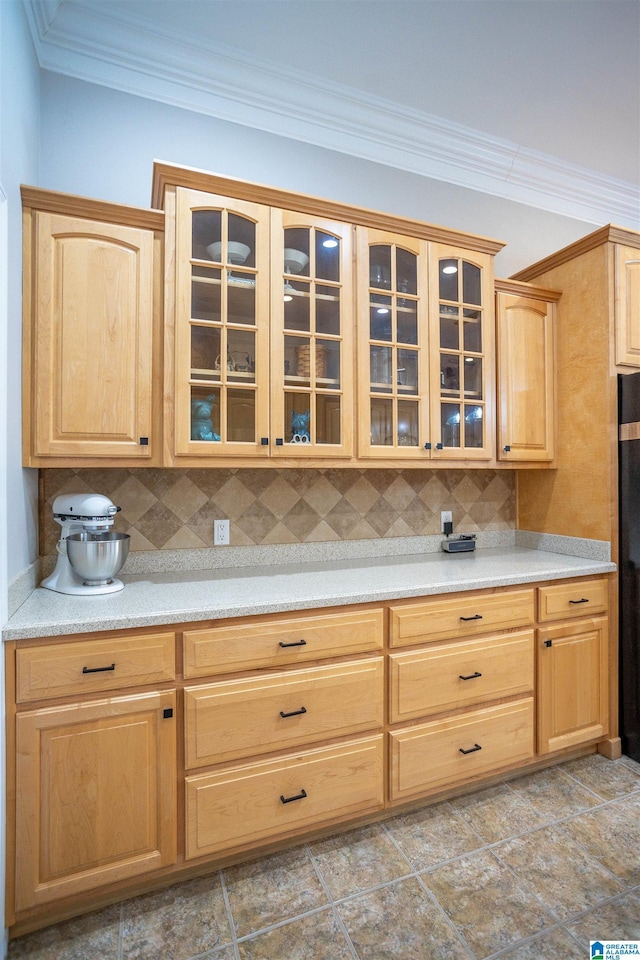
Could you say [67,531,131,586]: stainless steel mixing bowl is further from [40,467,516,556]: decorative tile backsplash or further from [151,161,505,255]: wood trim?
[151,161,505,255]: wood trim

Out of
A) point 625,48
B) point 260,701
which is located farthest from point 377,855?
point 625,48

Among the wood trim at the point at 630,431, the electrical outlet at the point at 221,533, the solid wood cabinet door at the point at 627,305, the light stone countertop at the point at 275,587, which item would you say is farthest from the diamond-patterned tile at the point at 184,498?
the solid wood cabinet door at the point at 627,305

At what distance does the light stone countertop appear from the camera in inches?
60.1

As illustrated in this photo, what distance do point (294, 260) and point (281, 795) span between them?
6.70 feet

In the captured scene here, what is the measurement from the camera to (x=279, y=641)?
171 centimetres

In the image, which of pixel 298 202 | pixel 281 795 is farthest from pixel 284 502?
pixel 298 202

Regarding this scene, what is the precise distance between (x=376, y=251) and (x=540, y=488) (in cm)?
159

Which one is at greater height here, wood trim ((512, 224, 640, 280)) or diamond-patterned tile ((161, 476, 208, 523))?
wood trim ((512, 224, 640, 280))

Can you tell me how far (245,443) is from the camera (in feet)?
6.38

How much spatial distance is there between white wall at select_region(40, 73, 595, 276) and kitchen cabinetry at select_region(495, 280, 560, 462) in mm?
513

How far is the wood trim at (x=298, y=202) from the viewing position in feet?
6.05

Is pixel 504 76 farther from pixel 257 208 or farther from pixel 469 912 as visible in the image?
pixel 469 912

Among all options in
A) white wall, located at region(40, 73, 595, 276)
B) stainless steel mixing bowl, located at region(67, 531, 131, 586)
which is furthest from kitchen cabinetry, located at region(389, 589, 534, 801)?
white wall, located at region(40, 73, 595, 276)

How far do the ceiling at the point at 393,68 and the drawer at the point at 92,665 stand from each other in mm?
2298
